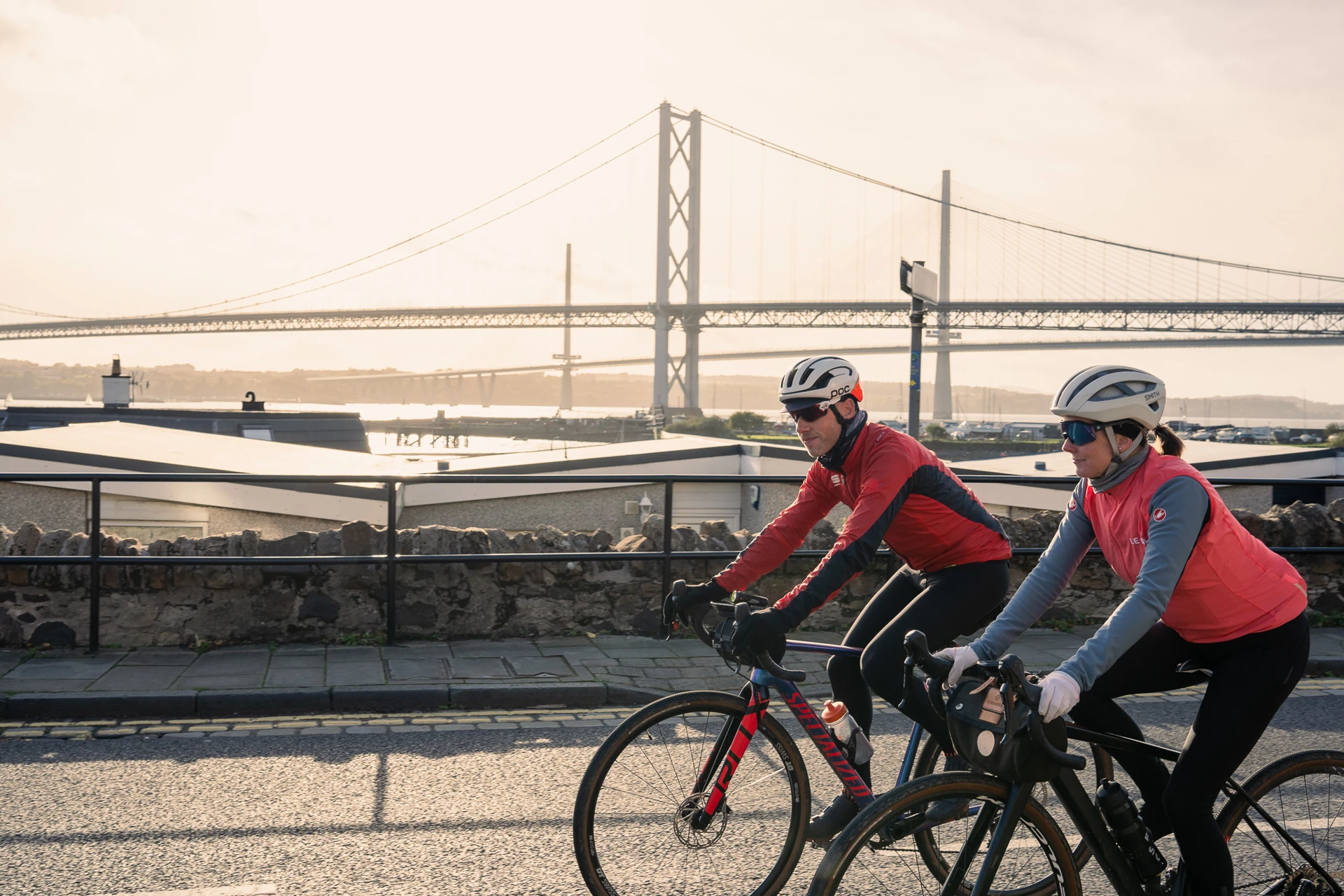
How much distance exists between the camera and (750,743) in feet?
11.5

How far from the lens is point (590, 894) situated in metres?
3.47

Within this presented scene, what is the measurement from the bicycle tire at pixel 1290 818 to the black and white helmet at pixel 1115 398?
3.48ft

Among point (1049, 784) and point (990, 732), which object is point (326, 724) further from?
point (990, 732)

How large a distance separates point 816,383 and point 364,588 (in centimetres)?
480

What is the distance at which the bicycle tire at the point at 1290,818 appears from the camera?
3.13 metres

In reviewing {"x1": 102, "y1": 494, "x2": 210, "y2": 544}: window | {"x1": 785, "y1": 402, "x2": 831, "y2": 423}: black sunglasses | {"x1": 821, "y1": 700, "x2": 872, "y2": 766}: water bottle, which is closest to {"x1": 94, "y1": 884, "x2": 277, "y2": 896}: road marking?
{"x1": 821, "y1": 700, "x2": 872, "y2": 766}: water bottle

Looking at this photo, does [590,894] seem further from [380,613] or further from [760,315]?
[760,315]

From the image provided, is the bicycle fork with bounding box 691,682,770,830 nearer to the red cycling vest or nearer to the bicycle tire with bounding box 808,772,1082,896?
the bicycle tire with bounding box 808,772,1082,896

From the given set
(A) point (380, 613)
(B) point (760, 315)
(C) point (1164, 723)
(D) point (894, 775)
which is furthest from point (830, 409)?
(B) point (760, 315)

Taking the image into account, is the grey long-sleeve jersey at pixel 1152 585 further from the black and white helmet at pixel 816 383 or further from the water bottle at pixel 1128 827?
the black and white helmet at pixel 816 383

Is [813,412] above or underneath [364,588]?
above

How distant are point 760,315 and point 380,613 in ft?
251

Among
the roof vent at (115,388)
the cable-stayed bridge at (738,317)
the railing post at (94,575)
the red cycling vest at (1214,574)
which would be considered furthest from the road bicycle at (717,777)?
the cable-stayed bridge at (738,317)

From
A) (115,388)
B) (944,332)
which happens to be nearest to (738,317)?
(944,332)
